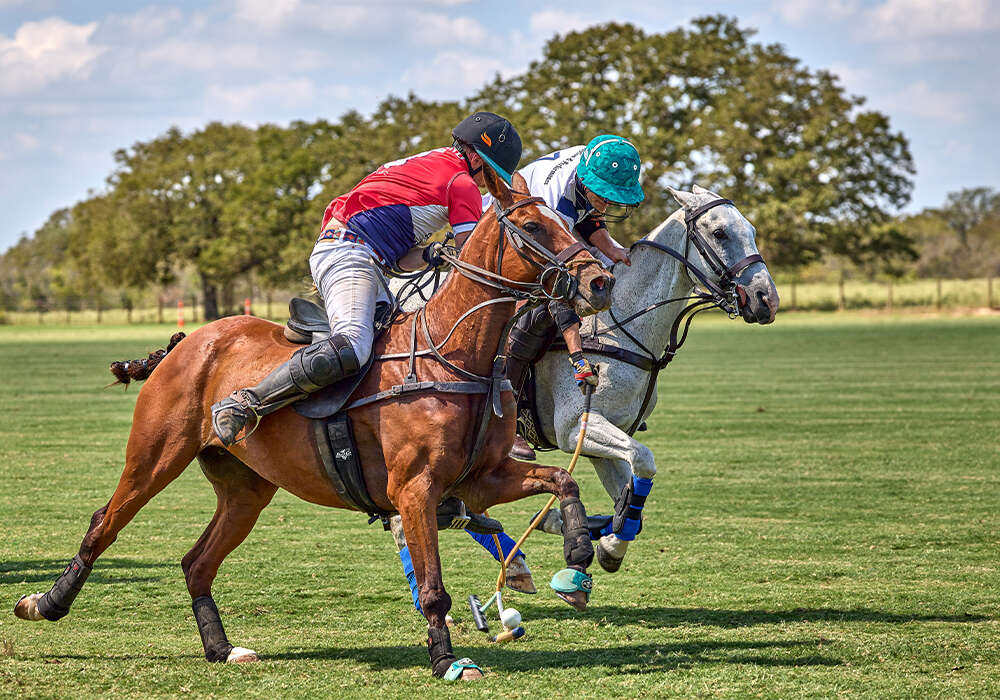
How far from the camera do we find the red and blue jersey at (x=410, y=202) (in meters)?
6.40

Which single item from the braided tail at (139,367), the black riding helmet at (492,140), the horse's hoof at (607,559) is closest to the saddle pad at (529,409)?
the horse's hoof at (607,559)

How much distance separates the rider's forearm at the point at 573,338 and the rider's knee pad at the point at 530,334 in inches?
14.6

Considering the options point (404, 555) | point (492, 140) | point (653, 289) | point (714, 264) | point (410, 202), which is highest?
point (492, 140)

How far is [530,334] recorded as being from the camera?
7.43m

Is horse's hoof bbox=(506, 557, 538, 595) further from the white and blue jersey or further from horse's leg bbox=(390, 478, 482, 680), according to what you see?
the white and blue jersey

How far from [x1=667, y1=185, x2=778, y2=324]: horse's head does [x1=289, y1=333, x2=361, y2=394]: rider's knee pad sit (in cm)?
284

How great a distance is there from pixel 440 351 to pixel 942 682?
9.42 feet

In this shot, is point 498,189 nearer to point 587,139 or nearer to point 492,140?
point 492,140

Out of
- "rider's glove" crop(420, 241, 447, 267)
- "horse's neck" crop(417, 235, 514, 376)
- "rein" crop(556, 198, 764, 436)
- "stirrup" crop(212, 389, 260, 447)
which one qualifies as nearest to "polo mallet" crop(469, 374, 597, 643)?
"horse's neck" crop(417, 235, 514, 376)

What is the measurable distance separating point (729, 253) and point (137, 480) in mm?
3921

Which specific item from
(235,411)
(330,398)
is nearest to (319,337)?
(330,398)

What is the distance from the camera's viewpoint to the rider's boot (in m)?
5.93

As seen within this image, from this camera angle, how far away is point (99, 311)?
77312 millimetres

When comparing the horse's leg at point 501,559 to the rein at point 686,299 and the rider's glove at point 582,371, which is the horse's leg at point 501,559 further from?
the rein at point 686,299
